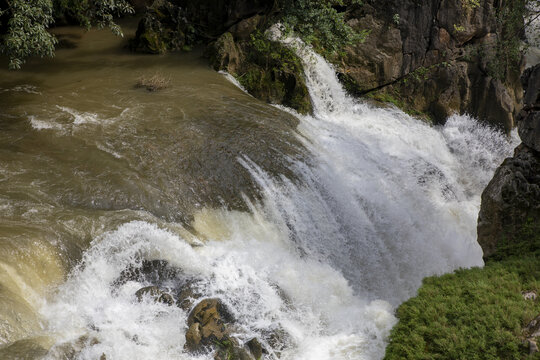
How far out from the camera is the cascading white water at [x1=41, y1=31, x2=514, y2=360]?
20.4 feet

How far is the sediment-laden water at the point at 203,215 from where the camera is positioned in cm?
623

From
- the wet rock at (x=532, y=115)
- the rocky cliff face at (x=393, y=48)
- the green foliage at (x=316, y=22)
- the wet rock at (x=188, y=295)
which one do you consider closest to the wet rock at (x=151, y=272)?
the wet rock at (x=188, y=295)

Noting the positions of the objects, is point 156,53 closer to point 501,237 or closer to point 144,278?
point 144,278

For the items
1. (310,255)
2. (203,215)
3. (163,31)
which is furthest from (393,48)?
(203,215)

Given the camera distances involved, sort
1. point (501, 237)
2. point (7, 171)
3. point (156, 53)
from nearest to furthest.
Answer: point (501, 237)
point (7, 171)
point (156, 53)

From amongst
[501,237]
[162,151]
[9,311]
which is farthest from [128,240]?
[501,237]

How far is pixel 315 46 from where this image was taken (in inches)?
596

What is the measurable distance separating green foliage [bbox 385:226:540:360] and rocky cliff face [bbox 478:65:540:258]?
797mm

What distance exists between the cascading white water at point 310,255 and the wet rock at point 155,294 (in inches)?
3.8

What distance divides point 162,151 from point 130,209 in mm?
1863

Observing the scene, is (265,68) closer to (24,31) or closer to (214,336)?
(24,31)

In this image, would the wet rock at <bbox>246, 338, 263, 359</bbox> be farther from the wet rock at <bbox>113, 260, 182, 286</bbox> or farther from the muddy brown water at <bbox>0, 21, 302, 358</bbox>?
the muddy brown water at <bbox>0, 21, 302, 358</bbox>

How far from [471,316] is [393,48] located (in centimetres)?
1237

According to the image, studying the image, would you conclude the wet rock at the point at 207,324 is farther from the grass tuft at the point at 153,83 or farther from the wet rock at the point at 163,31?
the wet rock at the point at 163,31
